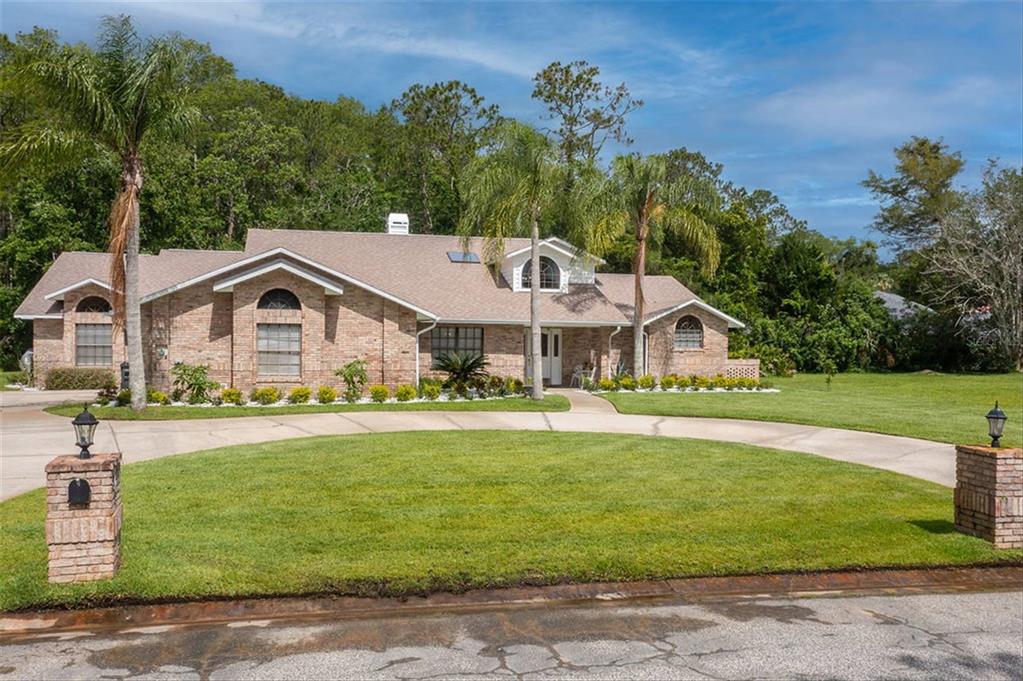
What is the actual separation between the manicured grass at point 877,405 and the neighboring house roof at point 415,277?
4837 millimetres

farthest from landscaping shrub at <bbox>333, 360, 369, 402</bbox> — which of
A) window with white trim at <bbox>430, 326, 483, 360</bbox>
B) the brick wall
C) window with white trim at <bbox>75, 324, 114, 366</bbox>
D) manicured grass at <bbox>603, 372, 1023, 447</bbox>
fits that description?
the brick wall

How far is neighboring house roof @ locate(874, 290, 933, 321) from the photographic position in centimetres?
4039

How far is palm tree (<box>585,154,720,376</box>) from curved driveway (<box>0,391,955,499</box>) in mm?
8105

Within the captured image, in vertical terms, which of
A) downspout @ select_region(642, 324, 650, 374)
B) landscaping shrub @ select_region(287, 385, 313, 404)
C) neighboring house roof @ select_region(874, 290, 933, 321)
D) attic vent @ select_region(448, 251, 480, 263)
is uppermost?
attic vent @ select_region(448, 251, 480, 263)

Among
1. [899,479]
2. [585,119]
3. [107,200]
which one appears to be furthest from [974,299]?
[107,200]

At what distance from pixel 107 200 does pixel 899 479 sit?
36106 millimetres

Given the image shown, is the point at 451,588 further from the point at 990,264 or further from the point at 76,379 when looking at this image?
the point at 990,264

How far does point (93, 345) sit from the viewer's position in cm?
2688

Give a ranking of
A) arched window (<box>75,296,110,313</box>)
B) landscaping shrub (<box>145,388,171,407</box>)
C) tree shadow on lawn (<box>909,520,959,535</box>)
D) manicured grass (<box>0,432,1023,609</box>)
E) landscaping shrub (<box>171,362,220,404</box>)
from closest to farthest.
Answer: manicured grass (<box>0,432,1023,609</box>), tree shadow on lawn (<box>909,520,959,535</box>), landscaping shrub (<box>145,388,171,407</box>), landscaping shrub (<box>171,362,220,404</box>), arched window (<box>75,296,110,313</box>)

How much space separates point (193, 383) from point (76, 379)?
781 centimetres

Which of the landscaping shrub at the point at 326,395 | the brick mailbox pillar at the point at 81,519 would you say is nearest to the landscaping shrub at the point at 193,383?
the landscaping shrub at the point at 326,395

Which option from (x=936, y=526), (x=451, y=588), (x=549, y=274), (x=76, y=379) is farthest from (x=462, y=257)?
(x=451, y=588)

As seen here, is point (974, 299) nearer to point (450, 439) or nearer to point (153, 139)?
point (450, 439)

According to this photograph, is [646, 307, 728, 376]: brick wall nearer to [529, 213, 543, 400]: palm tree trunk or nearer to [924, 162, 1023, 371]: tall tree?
[529, 213, 543, 400]: palm tree trunk
